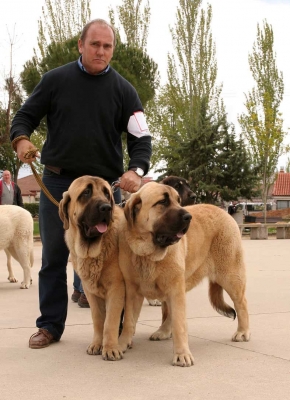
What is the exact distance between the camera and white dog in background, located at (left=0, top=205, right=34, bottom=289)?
346 inches

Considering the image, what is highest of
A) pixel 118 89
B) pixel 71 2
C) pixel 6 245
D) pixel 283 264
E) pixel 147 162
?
pixel 71 2

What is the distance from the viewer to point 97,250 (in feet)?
14.4

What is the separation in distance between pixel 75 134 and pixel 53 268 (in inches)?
43.9

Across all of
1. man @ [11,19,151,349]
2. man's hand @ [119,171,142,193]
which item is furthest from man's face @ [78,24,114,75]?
man's hand @ [119,171,142,193]

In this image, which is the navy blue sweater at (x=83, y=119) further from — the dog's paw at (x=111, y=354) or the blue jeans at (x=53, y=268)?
the dog's paw at (x=111, y=354)

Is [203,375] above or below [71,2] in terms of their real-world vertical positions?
below

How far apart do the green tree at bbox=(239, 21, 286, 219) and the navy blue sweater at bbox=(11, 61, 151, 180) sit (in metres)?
27.8

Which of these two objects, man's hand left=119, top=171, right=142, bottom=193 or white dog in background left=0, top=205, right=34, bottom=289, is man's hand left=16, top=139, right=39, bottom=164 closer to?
man's hand left=119, top=171, right=142, bottom=193

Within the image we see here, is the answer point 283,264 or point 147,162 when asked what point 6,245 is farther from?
point 283,264

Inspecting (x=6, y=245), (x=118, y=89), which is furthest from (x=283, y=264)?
(x=118, y=89)

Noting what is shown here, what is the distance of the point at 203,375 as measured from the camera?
3965 mm

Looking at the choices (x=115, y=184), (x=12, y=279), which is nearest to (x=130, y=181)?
(x=115, y=184)

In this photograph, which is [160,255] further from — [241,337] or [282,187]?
[282,187]

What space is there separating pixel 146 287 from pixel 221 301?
3.65 ft
